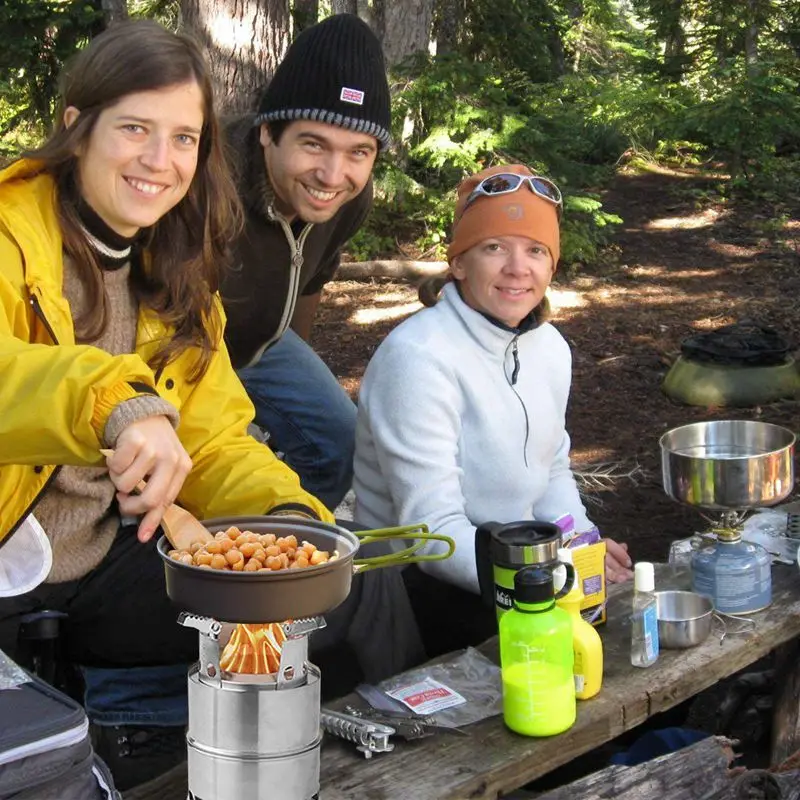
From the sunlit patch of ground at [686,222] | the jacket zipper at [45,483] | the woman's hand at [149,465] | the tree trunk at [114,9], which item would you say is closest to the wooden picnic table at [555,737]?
the woman's hand at [149,465]

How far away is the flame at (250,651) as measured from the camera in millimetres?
1873

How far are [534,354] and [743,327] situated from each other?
14.0 feet

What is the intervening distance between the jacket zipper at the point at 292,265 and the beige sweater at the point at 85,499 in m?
0.84

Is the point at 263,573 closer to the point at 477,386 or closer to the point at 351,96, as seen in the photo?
the point at 477,386

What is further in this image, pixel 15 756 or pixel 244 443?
pixel 244 443

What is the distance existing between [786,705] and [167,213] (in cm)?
197

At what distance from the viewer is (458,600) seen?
10.4ft

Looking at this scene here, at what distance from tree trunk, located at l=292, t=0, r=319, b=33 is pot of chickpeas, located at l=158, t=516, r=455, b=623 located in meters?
7.92

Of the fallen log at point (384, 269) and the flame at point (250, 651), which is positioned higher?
the fallen log at point (384, 269)

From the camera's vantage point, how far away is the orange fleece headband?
126 inches

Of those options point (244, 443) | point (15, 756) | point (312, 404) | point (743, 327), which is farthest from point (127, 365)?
point (743, 327)

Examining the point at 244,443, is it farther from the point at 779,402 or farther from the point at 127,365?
the point at 779,402

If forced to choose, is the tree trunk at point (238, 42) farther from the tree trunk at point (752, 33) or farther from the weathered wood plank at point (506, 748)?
the tree trunk at point (752, 33)

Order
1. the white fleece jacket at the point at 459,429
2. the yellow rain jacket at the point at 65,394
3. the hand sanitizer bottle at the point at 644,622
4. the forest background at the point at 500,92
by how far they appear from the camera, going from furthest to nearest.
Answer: the forest background at the point at 500,92
the white fleece jacket at the point at 459,429
the hand sanitizer bottle at the point at 644,622
the yellow rain jacket at the point at 65,394
